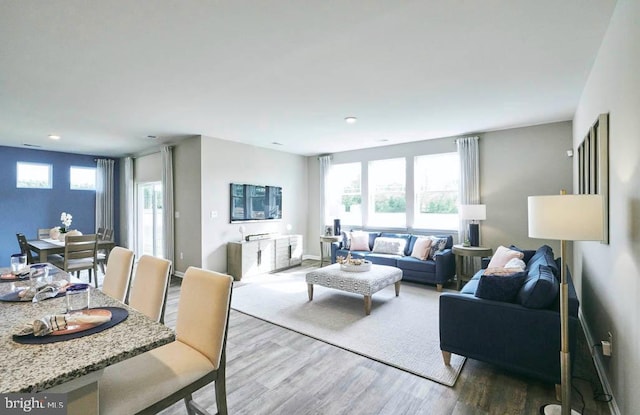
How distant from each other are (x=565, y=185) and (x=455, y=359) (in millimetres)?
3443

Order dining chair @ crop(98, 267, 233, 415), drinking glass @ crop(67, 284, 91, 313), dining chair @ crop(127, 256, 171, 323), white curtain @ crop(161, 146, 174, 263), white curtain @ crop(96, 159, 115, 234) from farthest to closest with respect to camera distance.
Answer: white curtain @ crop(96, 159, 115, 234)
white curtain @ crop(161, 146, 174, 263)
dining chair @ crop(127, 256, 171, 323)
drinking glass @ crop(67, 284, 91, 313)
dining chair @ crop(98, 267, 233, 415)

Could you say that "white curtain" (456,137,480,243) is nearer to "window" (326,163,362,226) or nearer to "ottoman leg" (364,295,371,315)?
"window" (326,163,362,226)

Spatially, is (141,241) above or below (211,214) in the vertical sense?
below

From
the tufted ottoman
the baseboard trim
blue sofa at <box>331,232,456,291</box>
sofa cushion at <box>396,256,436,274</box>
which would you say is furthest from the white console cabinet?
the baseboard trim

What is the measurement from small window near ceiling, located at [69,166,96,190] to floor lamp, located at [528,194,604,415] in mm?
8837

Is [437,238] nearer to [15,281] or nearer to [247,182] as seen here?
[247,182]

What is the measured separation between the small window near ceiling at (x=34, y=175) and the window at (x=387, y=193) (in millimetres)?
7188

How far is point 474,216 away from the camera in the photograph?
478 cm

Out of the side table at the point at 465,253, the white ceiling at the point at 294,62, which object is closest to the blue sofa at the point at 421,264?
the side table at the point at 465,253

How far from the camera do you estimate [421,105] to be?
3719mm

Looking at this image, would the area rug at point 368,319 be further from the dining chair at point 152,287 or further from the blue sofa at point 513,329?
the dining chair at point 152,287

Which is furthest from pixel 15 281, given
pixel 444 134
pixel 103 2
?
pixel 444 134

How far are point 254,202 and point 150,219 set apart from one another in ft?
8.78

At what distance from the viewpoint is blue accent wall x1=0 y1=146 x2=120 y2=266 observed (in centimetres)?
620
